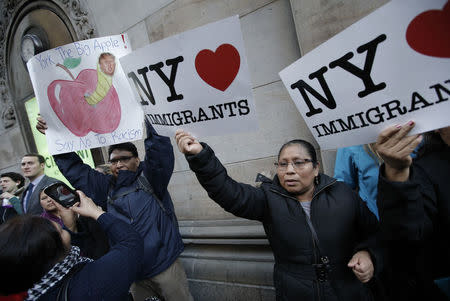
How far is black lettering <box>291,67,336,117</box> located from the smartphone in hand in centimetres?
126

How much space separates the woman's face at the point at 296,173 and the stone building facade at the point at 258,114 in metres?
0.95

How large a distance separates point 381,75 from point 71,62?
6.13 ft

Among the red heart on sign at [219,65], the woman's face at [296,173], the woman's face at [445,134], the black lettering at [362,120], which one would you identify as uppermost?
the red heart on sign at [219,65]

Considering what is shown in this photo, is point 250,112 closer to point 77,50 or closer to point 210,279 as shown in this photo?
point 77,50

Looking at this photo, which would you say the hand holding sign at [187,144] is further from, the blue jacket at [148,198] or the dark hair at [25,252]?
the dark hair at [25,252]

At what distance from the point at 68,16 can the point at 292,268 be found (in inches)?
195

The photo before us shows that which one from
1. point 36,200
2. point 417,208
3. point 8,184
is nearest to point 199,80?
point 417,208

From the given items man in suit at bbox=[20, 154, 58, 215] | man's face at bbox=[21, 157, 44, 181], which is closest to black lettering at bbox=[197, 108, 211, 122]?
man in suit at bbox=[20, 154, 58, 215]

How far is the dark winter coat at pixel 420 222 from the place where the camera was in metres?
A: 1.17

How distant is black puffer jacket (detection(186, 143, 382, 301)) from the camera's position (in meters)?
1.42

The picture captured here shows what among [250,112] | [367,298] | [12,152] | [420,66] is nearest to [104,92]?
[250,112]

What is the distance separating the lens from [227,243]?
2891 mm

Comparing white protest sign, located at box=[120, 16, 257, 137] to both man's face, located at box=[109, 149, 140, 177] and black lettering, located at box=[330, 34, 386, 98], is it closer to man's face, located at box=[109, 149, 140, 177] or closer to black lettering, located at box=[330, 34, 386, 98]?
black lettering, located at box=[330, 34, 386, 98]

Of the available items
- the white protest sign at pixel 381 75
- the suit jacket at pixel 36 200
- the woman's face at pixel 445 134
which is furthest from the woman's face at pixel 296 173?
the suit jacket at pixel 36 200
